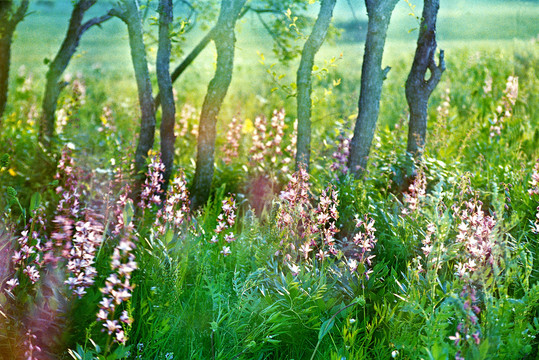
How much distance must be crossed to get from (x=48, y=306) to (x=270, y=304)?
4.07ft

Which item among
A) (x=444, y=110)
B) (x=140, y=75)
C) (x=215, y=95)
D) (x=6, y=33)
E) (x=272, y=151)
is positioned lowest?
(x=272, y=151)

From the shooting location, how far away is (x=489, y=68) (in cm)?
1134

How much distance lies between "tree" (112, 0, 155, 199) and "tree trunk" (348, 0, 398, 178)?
2.17 m

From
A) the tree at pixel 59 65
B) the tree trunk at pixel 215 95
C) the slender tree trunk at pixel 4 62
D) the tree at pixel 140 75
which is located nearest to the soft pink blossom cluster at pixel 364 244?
the tree trunk at pixel 215 95

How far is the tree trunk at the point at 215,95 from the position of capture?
5211mm

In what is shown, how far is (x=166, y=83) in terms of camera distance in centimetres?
545

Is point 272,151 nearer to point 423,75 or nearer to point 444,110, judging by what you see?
point 423,75

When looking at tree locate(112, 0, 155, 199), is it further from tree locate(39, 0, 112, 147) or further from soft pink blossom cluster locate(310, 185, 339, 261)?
soft pink blossom cluster locate(310, 185, 339, 261)

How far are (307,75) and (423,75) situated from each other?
4.21ft

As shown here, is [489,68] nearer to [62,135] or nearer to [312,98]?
[312,98]

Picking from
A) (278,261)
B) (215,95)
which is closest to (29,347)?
(278,261)

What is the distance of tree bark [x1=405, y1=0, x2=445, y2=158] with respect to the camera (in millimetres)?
5367

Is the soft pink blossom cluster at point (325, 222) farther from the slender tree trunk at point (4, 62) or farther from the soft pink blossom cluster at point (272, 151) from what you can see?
the slender tree trunk at point (4, 62)

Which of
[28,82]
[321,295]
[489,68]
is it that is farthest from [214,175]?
[489,68]
